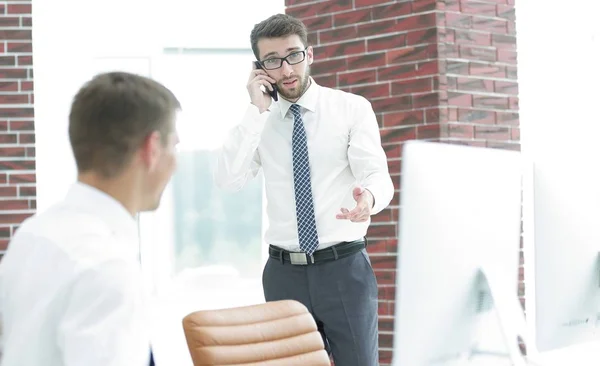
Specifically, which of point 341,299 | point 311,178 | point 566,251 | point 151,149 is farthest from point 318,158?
point 151,149

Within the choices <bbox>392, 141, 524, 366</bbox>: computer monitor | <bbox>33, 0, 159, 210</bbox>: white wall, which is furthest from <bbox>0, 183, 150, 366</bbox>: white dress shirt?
<bbox>33, 0, 159, 210</bbox>: white wall

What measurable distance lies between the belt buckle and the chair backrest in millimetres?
436

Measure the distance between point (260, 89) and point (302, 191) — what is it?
37cm

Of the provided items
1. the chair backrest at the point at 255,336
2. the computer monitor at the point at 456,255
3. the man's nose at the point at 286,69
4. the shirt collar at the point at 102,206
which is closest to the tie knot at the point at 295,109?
the man's nose at the point at 286,69

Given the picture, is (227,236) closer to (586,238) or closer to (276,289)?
(276,289)

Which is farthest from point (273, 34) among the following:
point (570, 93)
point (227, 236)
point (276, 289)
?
point (227, 236)

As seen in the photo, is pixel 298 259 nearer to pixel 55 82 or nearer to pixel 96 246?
pixel 96 246

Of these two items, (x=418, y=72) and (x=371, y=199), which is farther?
(x=418, y=72)

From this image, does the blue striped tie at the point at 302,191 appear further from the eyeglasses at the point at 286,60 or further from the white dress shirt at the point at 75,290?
the white dress shirt at the point at 75,290

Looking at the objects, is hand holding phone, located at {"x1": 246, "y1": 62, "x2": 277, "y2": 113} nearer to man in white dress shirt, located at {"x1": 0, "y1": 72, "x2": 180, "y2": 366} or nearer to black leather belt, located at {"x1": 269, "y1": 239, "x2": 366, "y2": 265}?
black leather belt, located at {"x1": 269, "y1": 239, "x2": 366, "y2": 265}

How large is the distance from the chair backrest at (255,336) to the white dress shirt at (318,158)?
20.9 inches

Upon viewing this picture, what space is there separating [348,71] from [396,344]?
9.01ft

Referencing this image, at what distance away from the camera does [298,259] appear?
282 centimetres

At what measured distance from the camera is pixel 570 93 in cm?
458
